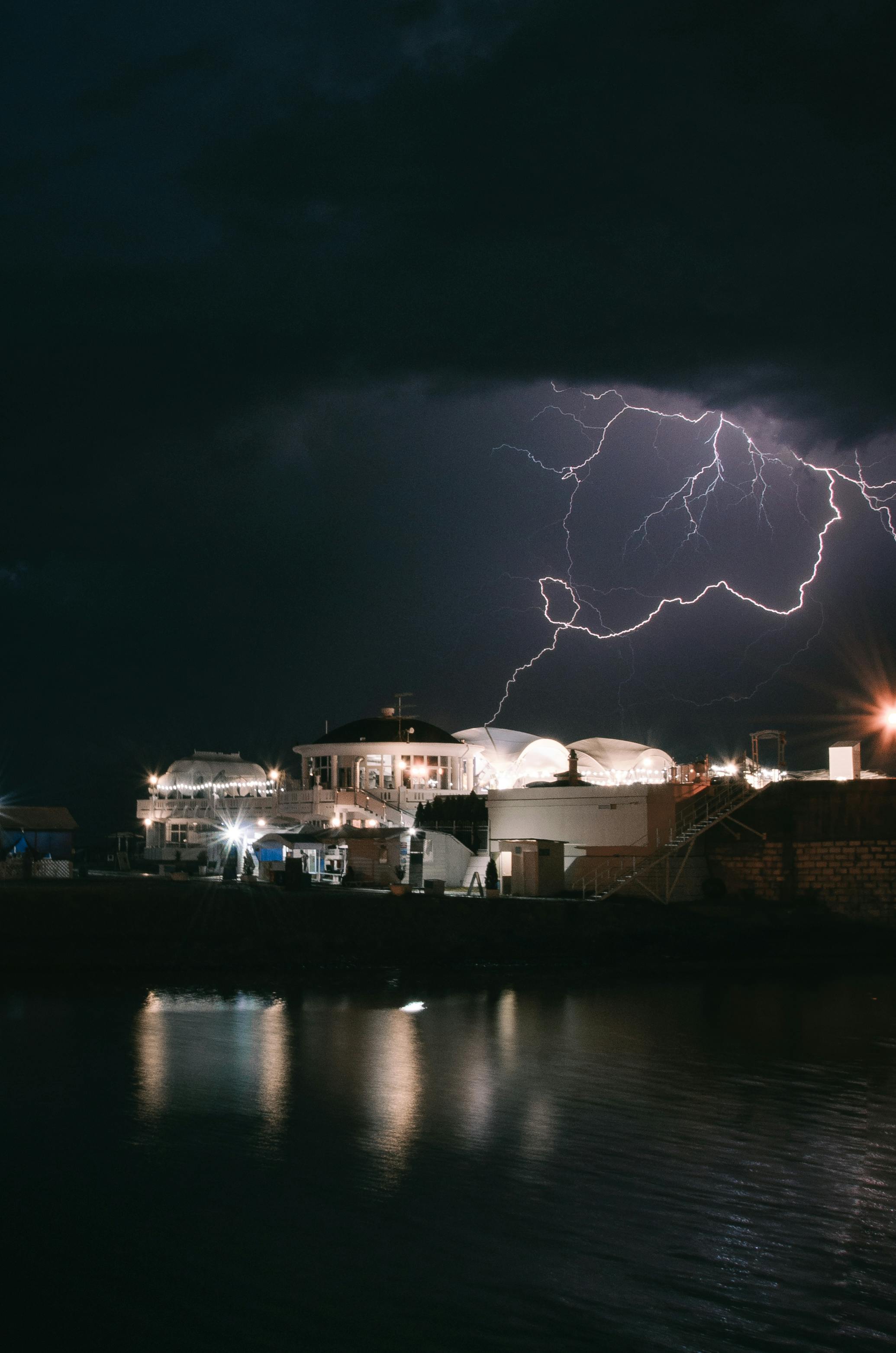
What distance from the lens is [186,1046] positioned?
24.8 meters

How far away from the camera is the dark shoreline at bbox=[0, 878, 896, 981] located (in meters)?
35.0

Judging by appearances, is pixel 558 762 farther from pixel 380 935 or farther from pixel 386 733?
pixel 380 935

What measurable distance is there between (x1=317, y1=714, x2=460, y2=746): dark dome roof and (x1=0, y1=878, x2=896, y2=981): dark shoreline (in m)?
25.1

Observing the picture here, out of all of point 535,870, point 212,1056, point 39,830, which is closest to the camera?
point 212,1056

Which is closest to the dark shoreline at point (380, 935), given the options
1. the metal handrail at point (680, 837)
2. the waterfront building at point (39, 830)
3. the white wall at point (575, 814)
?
the metal handrail at point (680, 837)

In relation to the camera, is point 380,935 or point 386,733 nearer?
point 380,935

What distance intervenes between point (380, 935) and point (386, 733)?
3215cm

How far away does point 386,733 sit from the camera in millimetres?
68812

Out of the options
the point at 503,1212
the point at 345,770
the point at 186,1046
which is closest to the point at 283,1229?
the point at 503,1212

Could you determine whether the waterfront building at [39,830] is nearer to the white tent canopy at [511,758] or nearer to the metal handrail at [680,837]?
the white tent canopy at [511,758]

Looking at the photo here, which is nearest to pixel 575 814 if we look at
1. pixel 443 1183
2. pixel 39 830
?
pixel 39 830

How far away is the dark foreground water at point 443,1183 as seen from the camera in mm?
11773

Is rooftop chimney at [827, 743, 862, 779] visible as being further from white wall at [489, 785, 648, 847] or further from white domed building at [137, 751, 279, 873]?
white domed building at [137, 751, 279, 873]

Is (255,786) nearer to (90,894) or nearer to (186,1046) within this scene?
(90,894)
